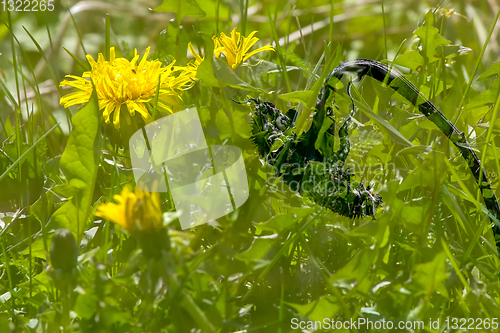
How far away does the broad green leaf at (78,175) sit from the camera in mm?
708

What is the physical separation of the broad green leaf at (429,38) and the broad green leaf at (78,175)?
76cm

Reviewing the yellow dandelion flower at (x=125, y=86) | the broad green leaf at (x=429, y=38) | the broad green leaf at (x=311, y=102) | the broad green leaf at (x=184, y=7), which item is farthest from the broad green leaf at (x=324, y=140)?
the broad green leaf at (x=184, y=7)

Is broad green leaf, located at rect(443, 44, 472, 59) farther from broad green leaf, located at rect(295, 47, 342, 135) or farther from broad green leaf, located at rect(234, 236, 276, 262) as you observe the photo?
broad green leaf, located at rect(234, 236, 276, 262)

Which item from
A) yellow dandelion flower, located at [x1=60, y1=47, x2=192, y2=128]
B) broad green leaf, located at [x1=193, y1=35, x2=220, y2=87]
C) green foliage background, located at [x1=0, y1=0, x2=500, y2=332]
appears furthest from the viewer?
yellow dandelion flower, located at [x1=60, y1=47, x2=192, y2=128]

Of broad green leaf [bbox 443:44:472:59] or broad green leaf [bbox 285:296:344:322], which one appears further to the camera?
broad green leaf [bbox 443:44:472:59]

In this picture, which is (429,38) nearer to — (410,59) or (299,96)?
(410,59)

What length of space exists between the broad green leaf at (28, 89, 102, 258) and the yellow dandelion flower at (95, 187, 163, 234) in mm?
292

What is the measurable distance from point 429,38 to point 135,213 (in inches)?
33.3

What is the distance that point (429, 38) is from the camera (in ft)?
3.22

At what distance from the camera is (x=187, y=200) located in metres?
Answer: 0.73

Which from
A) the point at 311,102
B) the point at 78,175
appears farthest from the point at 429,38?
the point at 78,175

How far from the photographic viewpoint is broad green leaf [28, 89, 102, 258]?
71 centimetres

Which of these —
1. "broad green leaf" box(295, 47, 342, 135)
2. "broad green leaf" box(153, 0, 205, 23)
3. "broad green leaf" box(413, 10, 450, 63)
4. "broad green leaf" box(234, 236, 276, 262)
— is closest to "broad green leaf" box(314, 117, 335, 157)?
"broad green leaf" box(295, 47, 342, 135)

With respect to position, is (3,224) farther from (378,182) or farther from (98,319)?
(378,182)
